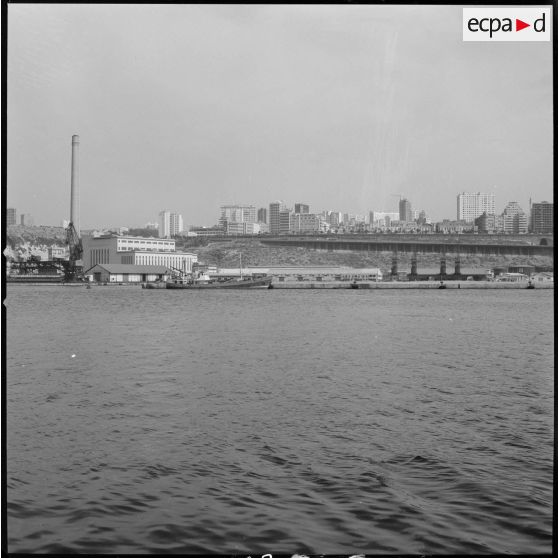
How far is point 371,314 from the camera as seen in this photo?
16719 millimetres

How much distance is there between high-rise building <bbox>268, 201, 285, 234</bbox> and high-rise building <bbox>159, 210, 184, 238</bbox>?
5.10 meters

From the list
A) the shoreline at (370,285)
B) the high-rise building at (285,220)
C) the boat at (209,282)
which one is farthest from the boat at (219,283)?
the high-rise building at (285,220)

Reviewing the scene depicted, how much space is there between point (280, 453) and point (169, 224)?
3177 centimetres

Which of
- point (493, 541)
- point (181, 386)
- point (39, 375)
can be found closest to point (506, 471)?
point (493, 541)

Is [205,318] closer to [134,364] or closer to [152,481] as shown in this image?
[134,364]

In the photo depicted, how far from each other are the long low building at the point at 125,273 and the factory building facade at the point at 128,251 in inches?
9.0

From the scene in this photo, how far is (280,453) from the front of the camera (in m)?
3.63

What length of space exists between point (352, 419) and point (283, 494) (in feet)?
5.63

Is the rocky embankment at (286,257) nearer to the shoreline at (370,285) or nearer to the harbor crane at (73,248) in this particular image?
the harbor crane at (73,248)

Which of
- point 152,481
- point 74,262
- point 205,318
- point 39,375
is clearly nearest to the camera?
point 152,481

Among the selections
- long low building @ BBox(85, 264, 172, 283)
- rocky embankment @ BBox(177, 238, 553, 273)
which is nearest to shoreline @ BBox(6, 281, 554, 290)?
long low building @ BBox(85, 264, 172, 283)

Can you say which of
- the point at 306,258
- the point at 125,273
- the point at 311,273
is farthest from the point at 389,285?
the point at 125,273

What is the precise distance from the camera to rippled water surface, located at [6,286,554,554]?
8.16 ft

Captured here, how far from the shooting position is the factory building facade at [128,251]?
111 ft
